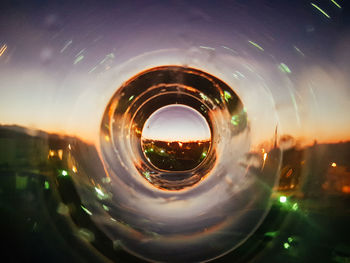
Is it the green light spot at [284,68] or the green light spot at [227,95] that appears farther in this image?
the green light spot at [227,95]

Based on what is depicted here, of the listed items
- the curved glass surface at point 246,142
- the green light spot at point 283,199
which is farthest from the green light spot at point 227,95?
the green light spot at point 283,199

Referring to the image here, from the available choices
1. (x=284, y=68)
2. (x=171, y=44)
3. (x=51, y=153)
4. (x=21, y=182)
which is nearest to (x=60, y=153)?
(x=51, y=153)

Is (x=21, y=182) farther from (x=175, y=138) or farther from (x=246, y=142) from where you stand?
(x=175, y=138)

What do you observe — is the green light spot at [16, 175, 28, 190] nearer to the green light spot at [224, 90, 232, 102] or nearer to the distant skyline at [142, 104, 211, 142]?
the green light spot at [224, 90, 232, 102]

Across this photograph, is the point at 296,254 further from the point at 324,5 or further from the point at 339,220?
the point at 324,5

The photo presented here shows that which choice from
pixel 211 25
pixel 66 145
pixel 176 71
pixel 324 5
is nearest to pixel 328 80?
pixel 324 5

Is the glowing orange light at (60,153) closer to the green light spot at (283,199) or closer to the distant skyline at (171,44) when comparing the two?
the distant skyline at (171,44)
